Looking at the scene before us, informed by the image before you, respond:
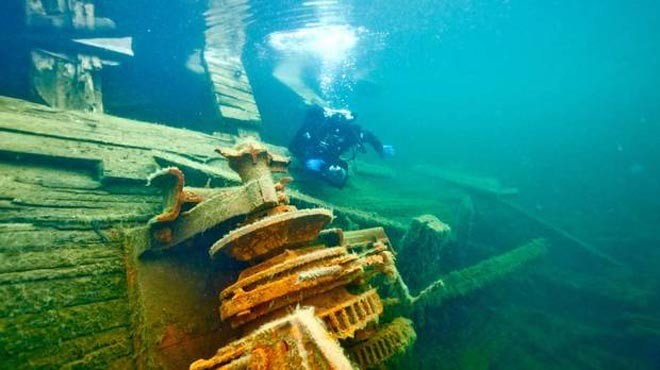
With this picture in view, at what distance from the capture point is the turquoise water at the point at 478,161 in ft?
22.3

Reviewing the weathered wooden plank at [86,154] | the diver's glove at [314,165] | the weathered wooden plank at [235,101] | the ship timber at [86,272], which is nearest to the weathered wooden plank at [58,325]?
the ship timber at [86,272]

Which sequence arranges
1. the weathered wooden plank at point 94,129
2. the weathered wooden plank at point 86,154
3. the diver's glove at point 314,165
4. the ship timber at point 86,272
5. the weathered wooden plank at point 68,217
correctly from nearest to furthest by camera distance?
1. the ship timber at point 86,272
2. the weathered wooden plank at point 68,217
3. the weathered wooden plank at point 86,154
4. the weathered wooden plank at point 94,129
5. the diver's glove at point 314,165

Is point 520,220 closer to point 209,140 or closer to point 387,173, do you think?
point 387,173

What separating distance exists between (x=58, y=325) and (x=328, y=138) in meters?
4.93

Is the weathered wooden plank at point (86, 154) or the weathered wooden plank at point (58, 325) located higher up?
the weathered wooden plank at point (86, 154)

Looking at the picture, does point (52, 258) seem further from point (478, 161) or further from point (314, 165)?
point (478, 161)

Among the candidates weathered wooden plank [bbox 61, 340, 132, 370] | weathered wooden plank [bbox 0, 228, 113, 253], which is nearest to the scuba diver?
weathered wooden plank [bbox 0, 228, 113, 253]

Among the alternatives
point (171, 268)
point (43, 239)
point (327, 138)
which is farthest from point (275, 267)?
point (327, 138)

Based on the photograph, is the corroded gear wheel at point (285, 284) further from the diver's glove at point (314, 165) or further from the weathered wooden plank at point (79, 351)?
the diver's glove at point (314, 165)

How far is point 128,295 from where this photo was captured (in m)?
2.21

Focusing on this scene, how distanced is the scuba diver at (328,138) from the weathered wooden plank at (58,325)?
403 centimetres

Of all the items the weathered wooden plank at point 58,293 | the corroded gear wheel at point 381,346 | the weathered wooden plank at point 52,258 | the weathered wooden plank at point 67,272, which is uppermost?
the weathered wooden plank at point 52,258

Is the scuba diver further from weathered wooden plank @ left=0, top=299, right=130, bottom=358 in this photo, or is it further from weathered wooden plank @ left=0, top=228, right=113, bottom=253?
weathered wooden plank @ left=0, top=299, right=130, bottom=358

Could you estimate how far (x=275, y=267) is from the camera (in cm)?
174
